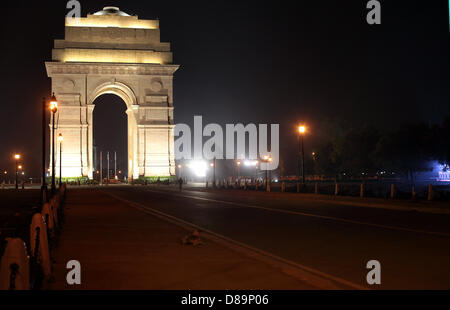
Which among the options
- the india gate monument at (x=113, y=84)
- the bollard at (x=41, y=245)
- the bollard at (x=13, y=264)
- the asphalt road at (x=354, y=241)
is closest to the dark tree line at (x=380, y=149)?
the india gate monument at (x=113, y=84)

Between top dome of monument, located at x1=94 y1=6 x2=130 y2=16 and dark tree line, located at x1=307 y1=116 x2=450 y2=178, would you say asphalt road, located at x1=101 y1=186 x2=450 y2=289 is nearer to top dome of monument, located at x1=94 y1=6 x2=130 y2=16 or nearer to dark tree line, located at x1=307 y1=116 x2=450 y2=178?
dark tree line, located at x1=307 y1=116 x2=450 y2=178

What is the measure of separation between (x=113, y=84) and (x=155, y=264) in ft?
209

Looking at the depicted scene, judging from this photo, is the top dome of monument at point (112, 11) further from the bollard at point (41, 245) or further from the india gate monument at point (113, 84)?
the bollard at point (41, 245)

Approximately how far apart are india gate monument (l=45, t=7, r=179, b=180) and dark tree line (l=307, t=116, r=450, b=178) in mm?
22620

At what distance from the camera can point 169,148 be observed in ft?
238

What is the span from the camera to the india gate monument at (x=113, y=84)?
70.1 m

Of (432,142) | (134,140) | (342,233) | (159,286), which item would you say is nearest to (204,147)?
(134,140)

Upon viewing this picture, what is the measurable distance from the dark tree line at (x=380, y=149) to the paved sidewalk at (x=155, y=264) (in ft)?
182

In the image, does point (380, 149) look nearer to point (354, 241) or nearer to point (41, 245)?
point (354, 241)

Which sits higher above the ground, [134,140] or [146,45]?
[146,45]

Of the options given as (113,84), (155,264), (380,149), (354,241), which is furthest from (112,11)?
(155,264)

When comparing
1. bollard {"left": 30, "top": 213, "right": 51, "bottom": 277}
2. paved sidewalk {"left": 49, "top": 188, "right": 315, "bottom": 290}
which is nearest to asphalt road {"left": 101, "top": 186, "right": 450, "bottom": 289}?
paved sidewalk {"left": 49, "top": 188, "right": 315, "bottom": 290}
